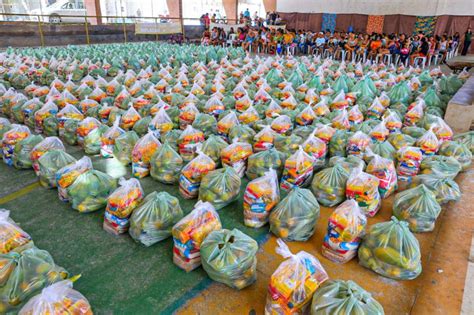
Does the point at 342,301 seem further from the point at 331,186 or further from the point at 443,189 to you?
the point at 443,189

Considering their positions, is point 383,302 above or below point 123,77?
below

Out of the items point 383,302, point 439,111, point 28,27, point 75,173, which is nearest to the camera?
point 383,302

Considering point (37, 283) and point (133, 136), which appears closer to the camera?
point (37, 283)

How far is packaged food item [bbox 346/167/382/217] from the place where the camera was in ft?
9.17

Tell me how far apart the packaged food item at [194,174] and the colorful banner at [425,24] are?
58.4 feet

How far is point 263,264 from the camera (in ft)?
7.87

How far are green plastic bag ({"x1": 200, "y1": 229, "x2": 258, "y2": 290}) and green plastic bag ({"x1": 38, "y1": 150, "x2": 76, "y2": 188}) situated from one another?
77.2 inches

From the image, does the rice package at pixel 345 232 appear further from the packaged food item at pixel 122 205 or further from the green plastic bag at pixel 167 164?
the green plastic bag at pixel 167 164

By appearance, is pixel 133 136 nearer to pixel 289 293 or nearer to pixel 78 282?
pixel 78 282

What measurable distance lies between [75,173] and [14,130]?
1405mm

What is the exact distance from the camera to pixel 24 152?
12.1ft

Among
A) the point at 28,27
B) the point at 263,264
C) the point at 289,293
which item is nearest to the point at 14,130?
the point at 263,264

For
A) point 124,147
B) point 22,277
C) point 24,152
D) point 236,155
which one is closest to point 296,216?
point 236,155

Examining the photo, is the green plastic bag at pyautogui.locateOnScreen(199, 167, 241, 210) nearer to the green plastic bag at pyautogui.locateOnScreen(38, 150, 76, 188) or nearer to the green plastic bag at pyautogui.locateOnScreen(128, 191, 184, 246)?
the green plastic bag at pyautogui.locateOnScreen(128, 191, 184, 246)
